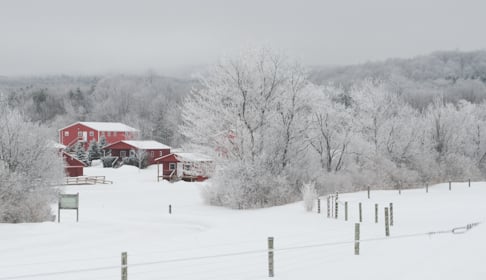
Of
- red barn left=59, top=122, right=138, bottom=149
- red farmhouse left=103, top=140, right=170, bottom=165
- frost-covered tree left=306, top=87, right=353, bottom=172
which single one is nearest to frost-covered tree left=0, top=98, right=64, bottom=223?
frost-covered tree left=306, top=87, right=353, bottom=172

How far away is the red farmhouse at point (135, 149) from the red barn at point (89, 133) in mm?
7220

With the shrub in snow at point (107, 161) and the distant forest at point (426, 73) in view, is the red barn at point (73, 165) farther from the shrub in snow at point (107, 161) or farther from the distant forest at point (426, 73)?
the distant forest at point (426, 73)

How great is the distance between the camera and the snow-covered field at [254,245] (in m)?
10.4

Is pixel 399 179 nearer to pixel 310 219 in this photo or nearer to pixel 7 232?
pixel 310 219

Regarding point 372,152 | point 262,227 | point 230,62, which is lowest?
point 262,227

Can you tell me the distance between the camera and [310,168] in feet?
104

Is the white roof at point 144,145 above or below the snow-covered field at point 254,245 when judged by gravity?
above

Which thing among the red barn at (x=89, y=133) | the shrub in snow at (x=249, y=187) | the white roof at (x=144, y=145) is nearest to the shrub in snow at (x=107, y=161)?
the white roof at (x=144, y=145)

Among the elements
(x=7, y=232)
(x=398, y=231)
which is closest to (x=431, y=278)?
(x=398, y=231)

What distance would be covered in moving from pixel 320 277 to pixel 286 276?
0.73m

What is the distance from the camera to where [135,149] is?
7138cm

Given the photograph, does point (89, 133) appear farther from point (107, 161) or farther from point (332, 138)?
point (332, 138)

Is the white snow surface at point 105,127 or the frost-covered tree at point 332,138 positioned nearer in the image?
the frost-covered tree at point 332,138

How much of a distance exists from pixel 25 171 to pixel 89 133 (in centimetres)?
5457
